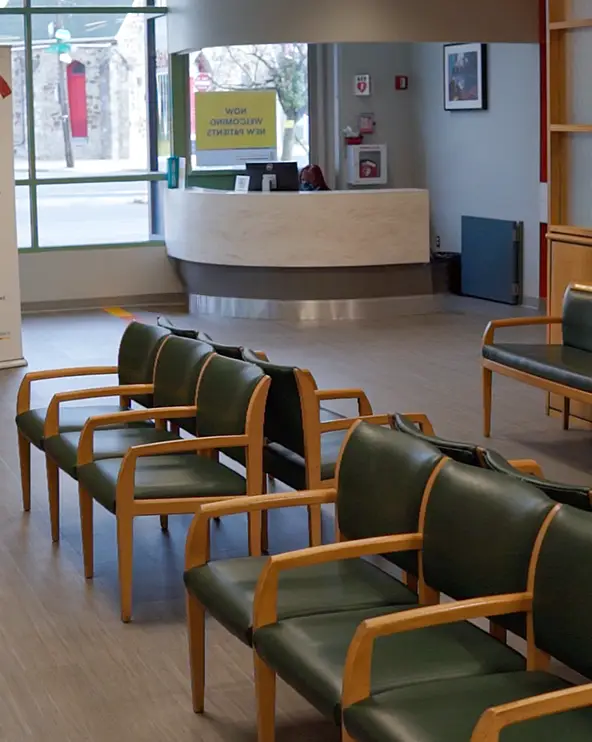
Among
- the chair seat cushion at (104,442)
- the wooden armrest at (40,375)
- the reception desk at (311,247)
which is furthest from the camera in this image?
the reception desk at (311,247)

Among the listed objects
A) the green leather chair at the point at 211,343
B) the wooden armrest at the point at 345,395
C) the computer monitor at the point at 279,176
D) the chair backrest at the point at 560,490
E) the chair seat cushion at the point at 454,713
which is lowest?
the chair seat cushion at the point at 454,713

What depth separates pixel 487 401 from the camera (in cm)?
707

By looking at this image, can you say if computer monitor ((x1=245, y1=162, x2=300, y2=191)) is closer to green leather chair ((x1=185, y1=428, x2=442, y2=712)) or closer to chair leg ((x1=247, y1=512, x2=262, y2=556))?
chair leg ((x1=247, y1=512, x2=262, y2=556))

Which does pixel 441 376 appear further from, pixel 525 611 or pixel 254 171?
pixel 525 611

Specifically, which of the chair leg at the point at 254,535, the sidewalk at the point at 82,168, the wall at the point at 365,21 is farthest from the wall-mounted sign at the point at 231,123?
the chair leg at the point at 254,535

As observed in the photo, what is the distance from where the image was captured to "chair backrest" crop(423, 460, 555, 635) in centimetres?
297

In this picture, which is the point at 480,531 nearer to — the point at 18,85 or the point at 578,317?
the point at 578,317

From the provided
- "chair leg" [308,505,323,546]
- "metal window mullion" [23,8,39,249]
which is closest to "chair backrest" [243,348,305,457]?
"chair leg" [308,505,323,546]

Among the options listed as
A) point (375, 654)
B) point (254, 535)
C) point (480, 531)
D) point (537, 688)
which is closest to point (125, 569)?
point (254, 535)

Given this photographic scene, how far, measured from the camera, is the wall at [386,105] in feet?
42.0

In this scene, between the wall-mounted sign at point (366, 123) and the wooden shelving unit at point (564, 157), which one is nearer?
the wooden shelving unit at point (564, 157)

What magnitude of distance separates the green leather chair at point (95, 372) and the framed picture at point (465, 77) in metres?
7.15

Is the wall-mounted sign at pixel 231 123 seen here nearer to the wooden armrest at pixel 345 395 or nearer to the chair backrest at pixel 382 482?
the wooden armrest at pixel 345 395

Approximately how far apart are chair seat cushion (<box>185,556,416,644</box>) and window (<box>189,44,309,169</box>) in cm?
937
